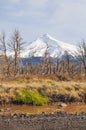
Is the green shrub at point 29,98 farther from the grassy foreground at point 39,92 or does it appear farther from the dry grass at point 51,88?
the dry grass at point 51,88

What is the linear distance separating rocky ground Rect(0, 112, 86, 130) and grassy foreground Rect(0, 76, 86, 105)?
427 inches

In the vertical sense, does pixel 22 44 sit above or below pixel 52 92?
above

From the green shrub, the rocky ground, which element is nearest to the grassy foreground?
the green shrub

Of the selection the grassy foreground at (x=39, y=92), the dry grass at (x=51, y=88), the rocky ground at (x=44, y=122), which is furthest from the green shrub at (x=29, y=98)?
the rocky ground at (x=44, y=122)

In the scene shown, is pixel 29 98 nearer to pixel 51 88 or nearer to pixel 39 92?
pixel 39 92

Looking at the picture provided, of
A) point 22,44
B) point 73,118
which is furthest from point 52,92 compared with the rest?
point 22,44

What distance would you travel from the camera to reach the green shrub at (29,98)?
138 ft

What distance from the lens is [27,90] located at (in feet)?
145

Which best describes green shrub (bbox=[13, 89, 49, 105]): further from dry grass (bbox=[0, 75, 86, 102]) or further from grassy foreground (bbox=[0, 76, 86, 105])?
dry grass (bbox=[0, 75, 86, 102])

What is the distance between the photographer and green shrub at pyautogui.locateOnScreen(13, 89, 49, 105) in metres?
42.0

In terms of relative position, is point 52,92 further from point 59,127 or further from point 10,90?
point 59,127

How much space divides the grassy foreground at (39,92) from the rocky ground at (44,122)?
35.6 feet

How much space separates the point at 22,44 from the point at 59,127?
56342 mm

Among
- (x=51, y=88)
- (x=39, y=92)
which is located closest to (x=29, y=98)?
(x=39, y=92)
